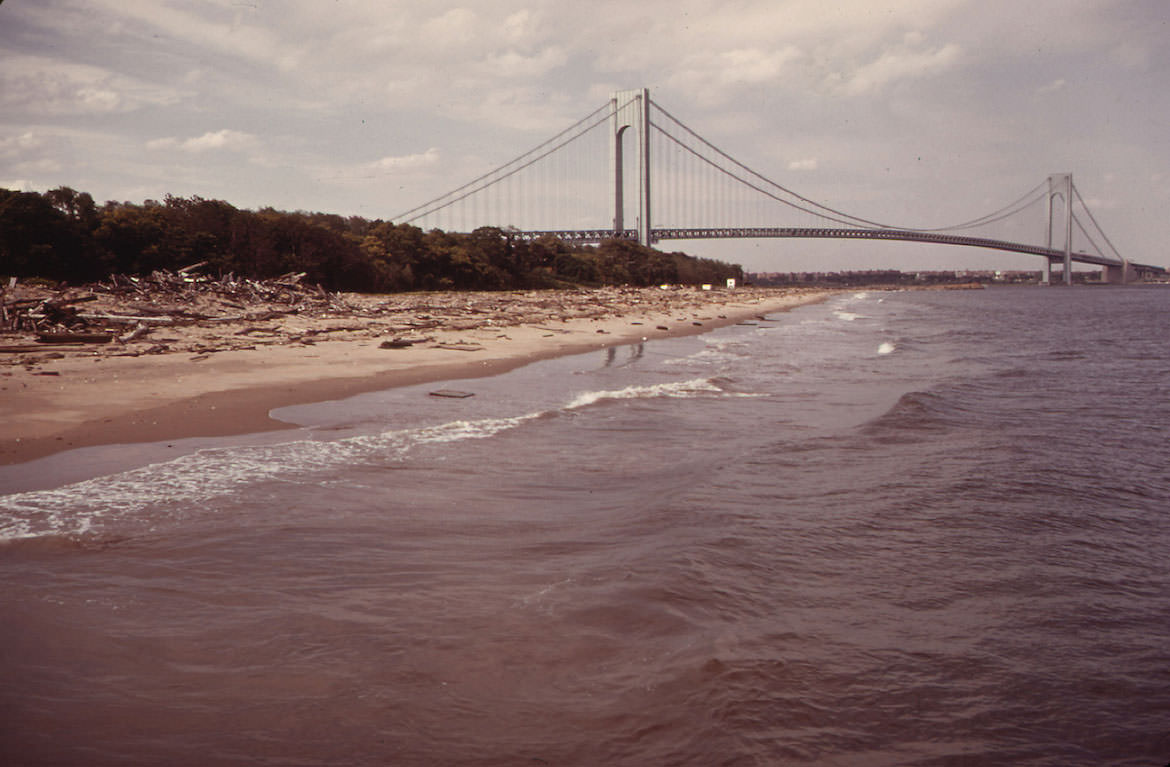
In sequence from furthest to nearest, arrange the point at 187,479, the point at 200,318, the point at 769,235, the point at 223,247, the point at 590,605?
the point at 769,235, the point at 223,247, the point at 200,318, the point at 187,479, the point at 590,605

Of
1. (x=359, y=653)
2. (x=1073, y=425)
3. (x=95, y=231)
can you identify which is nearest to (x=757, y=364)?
(x=1073, y=425)

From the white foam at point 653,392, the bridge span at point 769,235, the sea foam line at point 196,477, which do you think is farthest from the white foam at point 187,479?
the bridge span at point 769,235

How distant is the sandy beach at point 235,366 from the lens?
666 cm

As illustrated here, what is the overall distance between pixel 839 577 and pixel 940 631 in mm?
602

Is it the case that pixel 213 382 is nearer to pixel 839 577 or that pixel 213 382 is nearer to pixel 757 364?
pixel 839 577

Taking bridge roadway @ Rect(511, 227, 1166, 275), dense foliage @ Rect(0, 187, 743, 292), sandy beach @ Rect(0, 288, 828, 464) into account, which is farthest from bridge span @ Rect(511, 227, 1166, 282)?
sandy beach @ Rect(0, 288, 828, 464)

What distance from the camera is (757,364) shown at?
14117 mm

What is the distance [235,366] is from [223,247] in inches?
914

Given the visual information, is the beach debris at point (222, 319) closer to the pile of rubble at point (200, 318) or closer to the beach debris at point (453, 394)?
the pile of rubble at point (200, 318)

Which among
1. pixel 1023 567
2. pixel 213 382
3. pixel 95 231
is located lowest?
pixel 1023 567

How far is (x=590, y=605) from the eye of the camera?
3168 millimetres

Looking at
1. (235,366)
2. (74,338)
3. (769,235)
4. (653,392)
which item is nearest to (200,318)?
(74,338)

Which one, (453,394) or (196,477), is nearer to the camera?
(196,477)

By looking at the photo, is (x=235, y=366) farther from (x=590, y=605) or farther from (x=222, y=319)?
(x=590, y=605)
